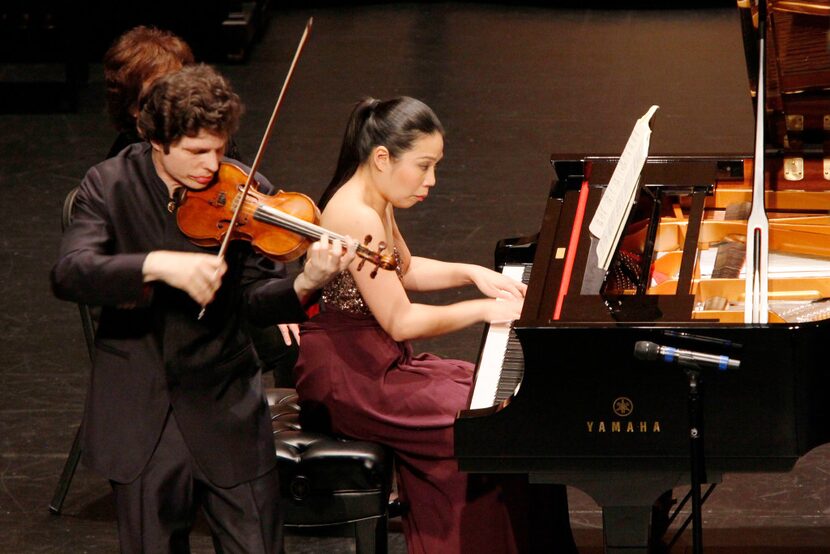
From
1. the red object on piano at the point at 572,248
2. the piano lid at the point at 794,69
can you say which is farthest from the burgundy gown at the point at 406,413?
the piano lid at the point at 794,69

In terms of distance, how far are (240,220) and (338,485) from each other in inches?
38.7

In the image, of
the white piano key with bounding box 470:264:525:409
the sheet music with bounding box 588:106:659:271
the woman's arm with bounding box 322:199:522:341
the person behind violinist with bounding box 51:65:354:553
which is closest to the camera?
the person behind violinist with bounding box 51:65:354:553

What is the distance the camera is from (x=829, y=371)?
287 cm

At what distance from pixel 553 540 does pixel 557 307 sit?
34.4 inches

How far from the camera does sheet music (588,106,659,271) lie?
2992 millimetres

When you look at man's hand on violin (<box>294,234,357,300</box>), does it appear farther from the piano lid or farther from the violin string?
the piano lid

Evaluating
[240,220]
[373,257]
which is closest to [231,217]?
[240,220]

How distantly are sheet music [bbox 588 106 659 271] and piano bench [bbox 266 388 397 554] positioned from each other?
84 cm

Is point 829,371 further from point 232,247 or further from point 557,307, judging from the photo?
point 232,247

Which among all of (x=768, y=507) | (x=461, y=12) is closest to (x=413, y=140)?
(x=768, y=507)

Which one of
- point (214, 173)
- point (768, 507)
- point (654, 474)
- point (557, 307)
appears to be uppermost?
point (214, 173)

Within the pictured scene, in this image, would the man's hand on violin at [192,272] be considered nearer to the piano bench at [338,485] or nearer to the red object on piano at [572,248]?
the red object on piano at [572,248]

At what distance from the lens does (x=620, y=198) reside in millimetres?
2994

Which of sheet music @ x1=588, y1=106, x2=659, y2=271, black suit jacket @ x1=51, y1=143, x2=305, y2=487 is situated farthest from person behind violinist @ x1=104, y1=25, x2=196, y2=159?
sheet music @ x1=588, y1=106, x2=659, y2=271
